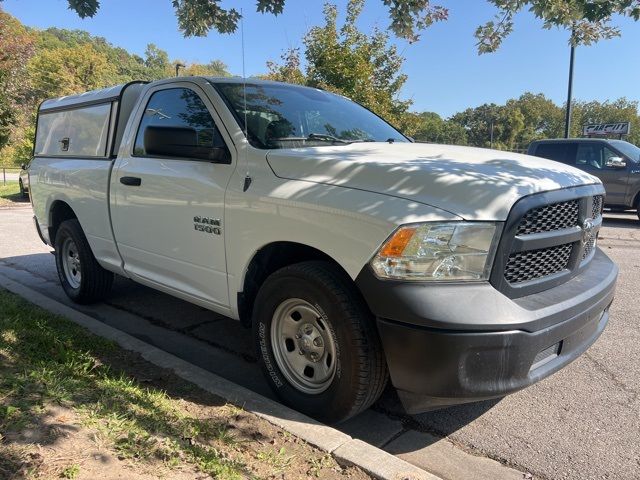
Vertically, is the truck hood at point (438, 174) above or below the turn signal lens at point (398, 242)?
above

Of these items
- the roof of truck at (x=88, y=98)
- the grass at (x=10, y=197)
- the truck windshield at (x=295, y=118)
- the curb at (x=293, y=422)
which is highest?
the roof of truck at (x=88, y=98)

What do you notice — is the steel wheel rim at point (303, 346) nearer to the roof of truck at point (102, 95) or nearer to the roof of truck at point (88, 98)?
the roof of truck at point (102, 95)

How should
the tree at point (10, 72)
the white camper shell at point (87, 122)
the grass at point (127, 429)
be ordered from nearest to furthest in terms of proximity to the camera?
the grass at point (127, 429), the white camper shell at point (87, 122), the tree at point (10, 72)

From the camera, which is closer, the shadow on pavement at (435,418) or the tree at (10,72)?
the shadow on pavement at (435,418)

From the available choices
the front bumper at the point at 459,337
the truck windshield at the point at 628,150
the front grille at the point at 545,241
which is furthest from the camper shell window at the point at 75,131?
the truck windshield at the point at 628,150

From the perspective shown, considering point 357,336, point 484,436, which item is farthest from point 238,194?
point 484,436

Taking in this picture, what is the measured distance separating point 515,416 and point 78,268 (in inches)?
170

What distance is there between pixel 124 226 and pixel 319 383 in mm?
2253

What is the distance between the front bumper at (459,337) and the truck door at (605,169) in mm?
11049

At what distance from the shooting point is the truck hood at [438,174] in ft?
7.97

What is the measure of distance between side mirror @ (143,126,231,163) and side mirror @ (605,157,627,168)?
11570 millimetres

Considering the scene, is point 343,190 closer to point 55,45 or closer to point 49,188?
point 49,188

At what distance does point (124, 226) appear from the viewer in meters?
4.20

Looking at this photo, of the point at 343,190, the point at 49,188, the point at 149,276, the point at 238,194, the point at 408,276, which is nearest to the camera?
the point at 408,276
